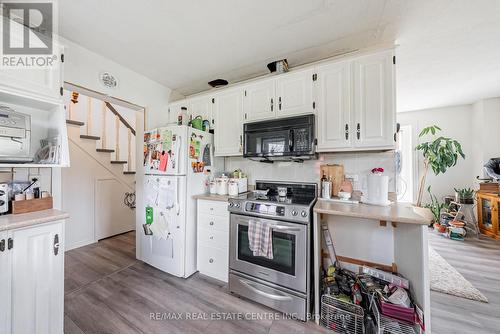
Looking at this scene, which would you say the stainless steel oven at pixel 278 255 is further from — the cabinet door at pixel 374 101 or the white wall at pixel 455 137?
the white wall at pixel 455 137

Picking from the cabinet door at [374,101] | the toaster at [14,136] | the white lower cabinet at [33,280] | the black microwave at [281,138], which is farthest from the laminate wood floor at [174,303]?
the cabinet door at [374,101]

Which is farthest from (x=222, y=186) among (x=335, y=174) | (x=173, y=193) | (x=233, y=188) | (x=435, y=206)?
(x=435, y=206)

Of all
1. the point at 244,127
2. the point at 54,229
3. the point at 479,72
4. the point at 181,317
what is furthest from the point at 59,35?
the point at 479,72

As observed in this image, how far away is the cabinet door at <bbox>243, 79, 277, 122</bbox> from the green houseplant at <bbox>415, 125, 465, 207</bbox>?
3.62m

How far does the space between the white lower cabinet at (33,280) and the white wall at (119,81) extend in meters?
1.52

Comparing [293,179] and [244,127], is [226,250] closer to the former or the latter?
[293,179]

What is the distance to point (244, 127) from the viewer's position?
7.26 ft

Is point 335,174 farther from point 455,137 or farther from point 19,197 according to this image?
point 455,137

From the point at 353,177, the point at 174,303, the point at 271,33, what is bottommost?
the point at 174,303

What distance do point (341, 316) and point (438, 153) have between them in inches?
152

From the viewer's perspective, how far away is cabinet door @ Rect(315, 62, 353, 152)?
179 cm

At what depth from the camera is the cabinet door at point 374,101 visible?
64.6 inches

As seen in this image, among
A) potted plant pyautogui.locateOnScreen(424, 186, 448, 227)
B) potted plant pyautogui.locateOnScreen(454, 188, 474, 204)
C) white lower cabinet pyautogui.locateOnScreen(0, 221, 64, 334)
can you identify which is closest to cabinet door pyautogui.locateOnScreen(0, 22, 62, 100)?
white lower cabinet pyautogui.locateOnScreen(0, 221, 64, 334)

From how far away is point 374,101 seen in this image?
169cm
